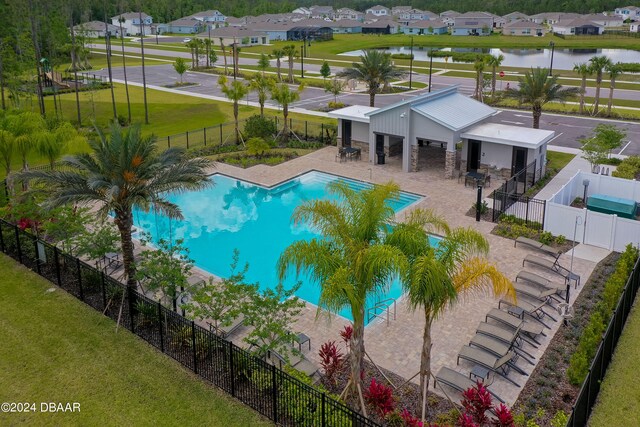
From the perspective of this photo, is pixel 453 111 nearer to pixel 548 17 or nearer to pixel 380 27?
pixel 380 27

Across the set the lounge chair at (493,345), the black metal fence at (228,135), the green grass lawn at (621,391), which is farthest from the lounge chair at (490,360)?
Answer: the black metal fence at (228,135)

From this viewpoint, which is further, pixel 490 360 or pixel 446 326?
pixel 446 326

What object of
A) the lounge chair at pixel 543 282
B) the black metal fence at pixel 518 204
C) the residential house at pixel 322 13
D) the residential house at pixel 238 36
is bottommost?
the lounge chair at pixel 543 282

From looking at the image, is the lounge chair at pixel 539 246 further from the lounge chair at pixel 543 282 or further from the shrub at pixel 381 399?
the shrub at pixel 381 399

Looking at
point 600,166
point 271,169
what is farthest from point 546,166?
point 271,169

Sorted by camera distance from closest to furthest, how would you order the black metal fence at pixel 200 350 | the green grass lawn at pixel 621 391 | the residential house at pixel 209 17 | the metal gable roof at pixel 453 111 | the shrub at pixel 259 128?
the black metal fence at pixel 200 350, the green grass lawn at pixel 621 391, the metal gable roof at pixel 453 111, the shrub at pixel 259 128, the residential house at pixel 209 17

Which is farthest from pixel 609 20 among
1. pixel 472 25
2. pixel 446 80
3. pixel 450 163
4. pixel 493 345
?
pixel 493 345
